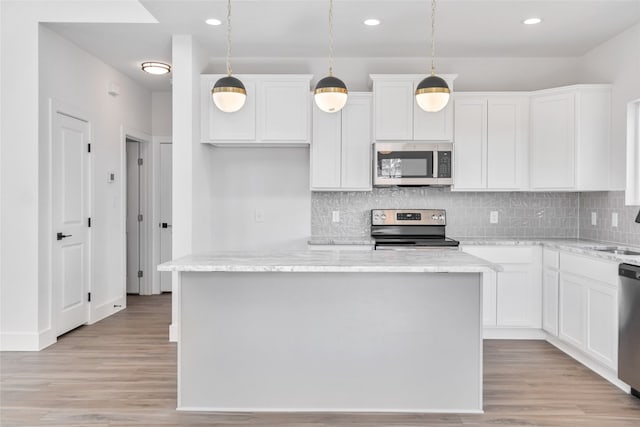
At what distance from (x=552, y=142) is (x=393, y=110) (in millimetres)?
1509

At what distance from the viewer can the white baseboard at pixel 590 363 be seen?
10.5 ft

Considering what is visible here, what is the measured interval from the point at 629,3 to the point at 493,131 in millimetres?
1442

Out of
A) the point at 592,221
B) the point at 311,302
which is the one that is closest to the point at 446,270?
the point at 311,302

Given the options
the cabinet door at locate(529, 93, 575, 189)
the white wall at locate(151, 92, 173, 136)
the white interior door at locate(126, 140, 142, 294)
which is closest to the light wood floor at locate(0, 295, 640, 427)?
the cabinet door at locate(529, 93, 575, 189)

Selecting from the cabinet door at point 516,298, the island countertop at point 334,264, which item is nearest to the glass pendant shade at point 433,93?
the island countertop at point 334,264

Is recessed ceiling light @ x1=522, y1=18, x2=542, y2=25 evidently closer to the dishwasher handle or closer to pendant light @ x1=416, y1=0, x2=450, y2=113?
pendant light @ x1=416, y1=0, x2=450, y2=113

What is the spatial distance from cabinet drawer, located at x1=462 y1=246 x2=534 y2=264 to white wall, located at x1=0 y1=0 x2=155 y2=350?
372 cm

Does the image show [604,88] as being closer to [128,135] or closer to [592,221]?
[592,221]

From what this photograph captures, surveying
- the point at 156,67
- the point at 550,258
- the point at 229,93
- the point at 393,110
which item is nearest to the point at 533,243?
the point at 550,258

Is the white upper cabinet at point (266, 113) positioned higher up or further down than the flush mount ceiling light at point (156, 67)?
further down

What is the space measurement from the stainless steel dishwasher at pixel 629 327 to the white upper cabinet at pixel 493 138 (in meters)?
1.60

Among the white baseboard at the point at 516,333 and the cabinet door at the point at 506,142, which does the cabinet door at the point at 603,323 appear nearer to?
the white baseboard at the point at 516,333

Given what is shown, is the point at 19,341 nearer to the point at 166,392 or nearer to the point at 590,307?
the point at 166,392

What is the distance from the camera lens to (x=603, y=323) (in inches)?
131
